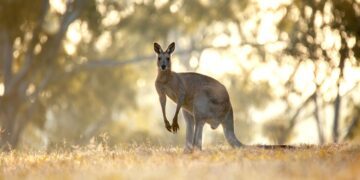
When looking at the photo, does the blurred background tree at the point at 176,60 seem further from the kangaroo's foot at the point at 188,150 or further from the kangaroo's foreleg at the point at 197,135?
the kangaroo's foot at the point at 188,150

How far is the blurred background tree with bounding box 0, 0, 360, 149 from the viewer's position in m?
22.8

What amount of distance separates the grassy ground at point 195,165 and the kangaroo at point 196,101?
0.66m

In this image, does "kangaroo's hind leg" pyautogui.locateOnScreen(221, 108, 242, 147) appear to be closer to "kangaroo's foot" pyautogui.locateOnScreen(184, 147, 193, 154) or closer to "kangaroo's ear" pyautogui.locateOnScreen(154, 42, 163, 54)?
"kangaroo's foot" pyautogui.locateOnScreen(184, 147, 193, 154)

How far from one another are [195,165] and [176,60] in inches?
1144

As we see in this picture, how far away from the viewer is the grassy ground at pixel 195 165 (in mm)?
7820

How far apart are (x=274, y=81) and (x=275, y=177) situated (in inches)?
860

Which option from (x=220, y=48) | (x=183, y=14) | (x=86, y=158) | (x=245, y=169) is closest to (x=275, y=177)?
(x=245, y=169)

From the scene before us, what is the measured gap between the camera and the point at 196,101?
11867 mm

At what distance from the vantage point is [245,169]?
27.1 ft

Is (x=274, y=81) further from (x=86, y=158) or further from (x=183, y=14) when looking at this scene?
(x=86, y=158)

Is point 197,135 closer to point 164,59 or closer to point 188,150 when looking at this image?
point 188,150

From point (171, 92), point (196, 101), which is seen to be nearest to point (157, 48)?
point (171, 92)

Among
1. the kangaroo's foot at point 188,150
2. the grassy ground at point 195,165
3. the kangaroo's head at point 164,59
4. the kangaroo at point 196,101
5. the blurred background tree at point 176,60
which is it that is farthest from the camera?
the blurred background tree at point 176,60

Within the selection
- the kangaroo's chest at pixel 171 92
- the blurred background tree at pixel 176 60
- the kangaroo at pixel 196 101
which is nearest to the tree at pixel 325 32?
the blurred background tree at pixel 176 60
